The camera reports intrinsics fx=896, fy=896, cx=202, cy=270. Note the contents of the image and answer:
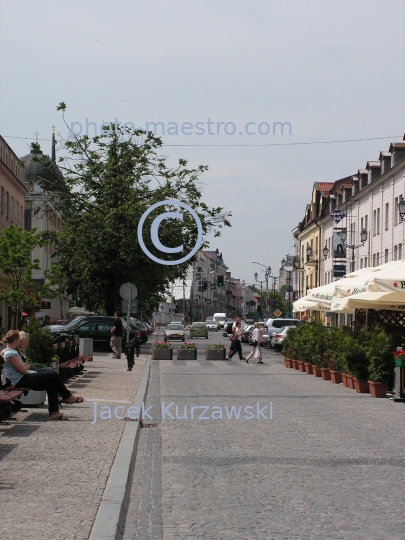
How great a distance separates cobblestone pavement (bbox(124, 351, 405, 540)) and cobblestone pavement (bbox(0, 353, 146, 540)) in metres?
0.42

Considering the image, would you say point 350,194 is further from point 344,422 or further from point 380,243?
point 344,422

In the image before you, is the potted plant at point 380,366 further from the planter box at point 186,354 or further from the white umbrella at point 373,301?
the planter box at point 186,354

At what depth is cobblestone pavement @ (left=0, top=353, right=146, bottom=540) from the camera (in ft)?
20.6

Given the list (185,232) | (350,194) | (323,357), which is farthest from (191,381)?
(350,194)

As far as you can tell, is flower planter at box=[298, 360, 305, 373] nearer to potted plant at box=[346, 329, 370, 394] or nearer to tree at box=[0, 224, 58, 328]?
potted plant at box=[346, 329, 370, 394]

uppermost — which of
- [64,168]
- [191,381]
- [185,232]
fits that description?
[64,168]

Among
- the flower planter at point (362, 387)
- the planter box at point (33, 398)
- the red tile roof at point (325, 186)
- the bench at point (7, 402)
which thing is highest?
the red tile roof at point (325, 186)

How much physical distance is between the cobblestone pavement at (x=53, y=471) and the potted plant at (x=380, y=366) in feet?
20.1

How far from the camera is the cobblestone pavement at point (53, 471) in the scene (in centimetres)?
629

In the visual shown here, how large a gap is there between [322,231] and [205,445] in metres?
69.5

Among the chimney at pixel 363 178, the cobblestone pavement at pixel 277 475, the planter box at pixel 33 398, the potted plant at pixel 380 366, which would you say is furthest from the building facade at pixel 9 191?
the cobblestone pavement at pixel 277 475

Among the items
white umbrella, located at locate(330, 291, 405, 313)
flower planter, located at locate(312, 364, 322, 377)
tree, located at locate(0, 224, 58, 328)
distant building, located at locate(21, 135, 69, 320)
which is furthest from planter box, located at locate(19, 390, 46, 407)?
distant building, located at locate(21, 135, 69, 320)

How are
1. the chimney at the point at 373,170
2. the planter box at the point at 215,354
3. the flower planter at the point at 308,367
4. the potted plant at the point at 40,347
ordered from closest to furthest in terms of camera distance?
1. the potted plant at the point at 40,347
2. the flower planter at the point at 308,367
3. the planter box at the point at 215,354
4. the chimney at the point at 373,170

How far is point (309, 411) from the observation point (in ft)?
51.1
